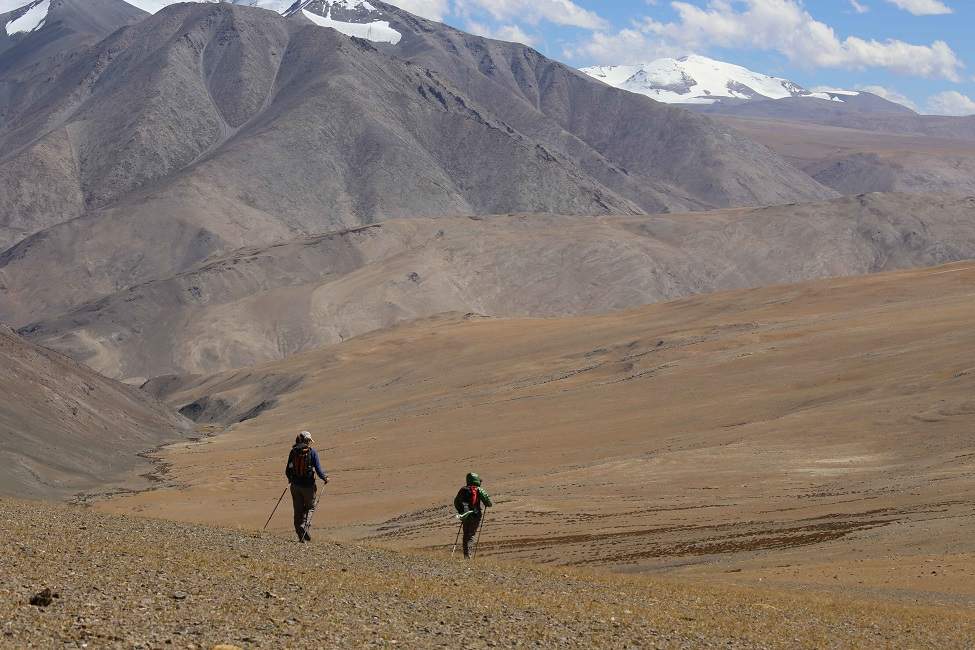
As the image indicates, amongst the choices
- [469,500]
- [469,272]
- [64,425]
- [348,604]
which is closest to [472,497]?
[469,500]

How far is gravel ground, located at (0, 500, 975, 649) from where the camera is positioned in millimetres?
10805

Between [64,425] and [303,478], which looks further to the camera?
[64,425]

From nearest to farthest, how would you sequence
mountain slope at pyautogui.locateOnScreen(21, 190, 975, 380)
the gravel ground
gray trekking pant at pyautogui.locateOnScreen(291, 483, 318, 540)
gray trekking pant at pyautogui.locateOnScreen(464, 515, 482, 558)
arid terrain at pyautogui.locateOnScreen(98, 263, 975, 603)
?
1. the gravel ground
2. gray trekking pant at pyautogui.locateOnScreen(291, 483, 318, 540)
3. gray trekking pant at pyautogui.locateOnScreen(464, 515, 482, 558)
4. arid terrain at pyautogui.locateOnScreen(98, 263, 975, 603)
5. mountain slope at pyautogui.locateOnScreen(21, 190, 975, 380)

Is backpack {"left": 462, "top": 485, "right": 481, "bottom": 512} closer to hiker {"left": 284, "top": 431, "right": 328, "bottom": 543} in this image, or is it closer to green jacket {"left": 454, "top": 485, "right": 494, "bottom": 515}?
green jacket {"left": 454, "top": 485, "right": 494, "bottom": 515}

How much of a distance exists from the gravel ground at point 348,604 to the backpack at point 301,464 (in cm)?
108

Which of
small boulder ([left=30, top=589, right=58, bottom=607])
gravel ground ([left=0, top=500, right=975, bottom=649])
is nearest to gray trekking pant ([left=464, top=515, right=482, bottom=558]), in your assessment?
gravel ground ([left=0, top=500, right=975, bottom=649])

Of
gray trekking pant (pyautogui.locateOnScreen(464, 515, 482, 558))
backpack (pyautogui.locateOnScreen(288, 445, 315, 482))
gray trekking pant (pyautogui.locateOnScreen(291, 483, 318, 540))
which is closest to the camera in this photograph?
backpack (pyautogui.locateOnScreen(288, 445, 315, 482))

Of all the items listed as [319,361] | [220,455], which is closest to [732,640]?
[220,455]

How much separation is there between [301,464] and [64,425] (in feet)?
151

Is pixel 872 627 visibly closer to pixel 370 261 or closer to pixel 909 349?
pixel 909 349

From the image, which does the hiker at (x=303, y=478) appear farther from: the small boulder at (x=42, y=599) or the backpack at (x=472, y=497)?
the small boulder at (x=42, y=599)

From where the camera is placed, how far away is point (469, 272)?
146 metres

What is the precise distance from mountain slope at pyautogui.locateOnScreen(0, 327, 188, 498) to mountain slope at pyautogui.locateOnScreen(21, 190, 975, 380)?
4614 cm

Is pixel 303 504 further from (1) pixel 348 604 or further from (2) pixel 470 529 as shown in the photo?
(1) pixel 348 604
